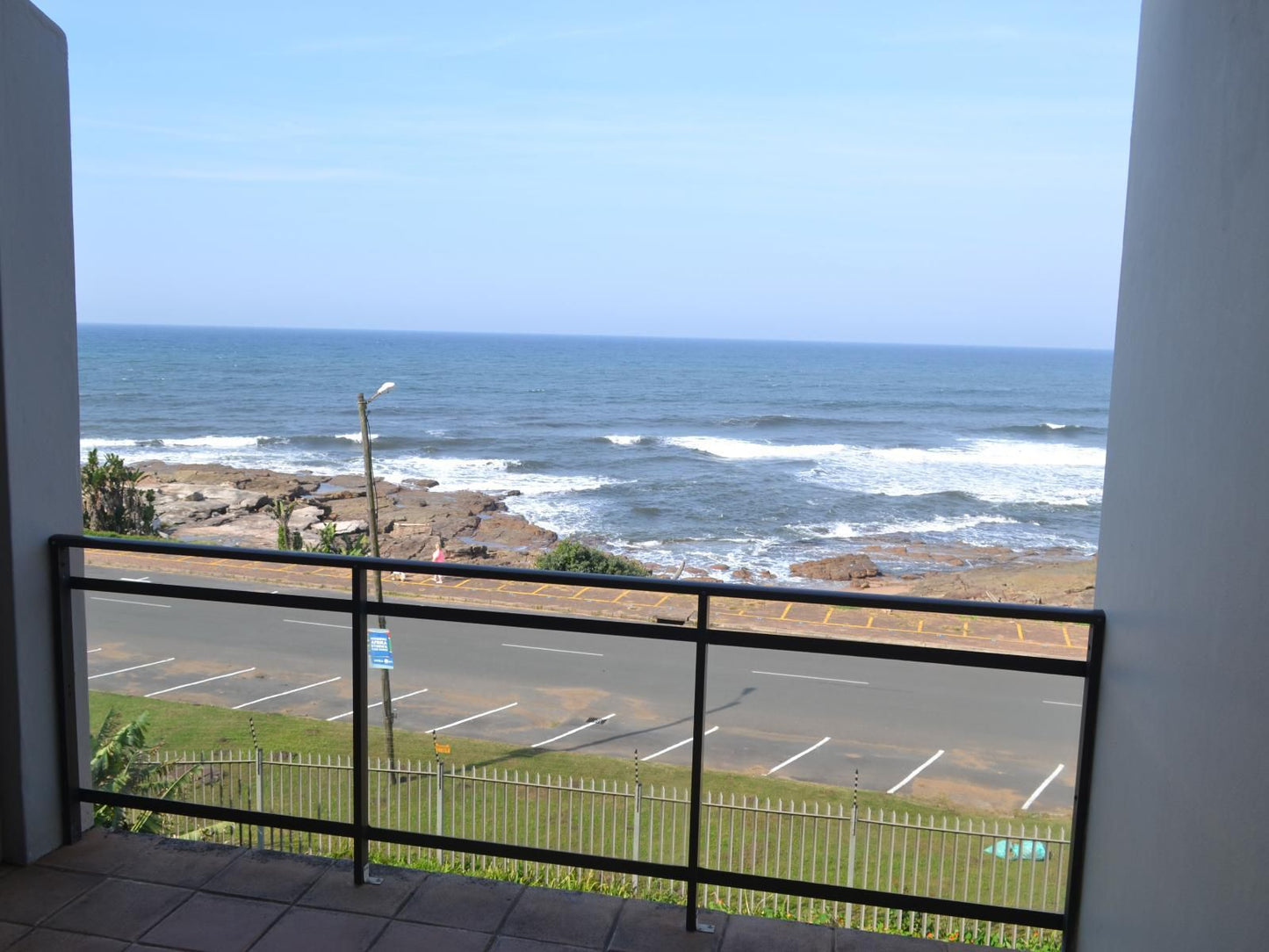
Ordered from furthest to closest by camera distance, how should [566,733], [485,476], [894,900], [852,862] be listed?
[485,476]
[566,733]
[852,862]
[894,900]

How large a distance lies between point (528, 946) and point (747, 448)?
42504 mm

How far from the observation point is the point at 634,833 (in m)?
4.81

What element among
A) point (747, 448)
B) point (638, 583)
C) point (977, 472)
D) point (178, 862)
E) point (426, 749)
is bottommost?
point (977, 472)

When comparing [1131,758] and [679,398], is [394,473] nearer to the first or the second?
[679,398]

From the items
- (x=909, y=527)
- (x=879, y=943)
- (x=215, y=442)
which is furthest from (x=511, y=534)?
(x=879, y=943)

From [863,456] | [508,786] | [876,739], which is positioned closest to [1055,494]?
[863,456]

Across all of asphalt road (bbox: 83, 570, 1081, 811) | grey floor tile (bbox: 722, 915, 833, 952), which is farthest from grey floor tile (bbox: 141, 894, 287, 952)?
asphalt road (bbox: 83, 570, 1081, 811)

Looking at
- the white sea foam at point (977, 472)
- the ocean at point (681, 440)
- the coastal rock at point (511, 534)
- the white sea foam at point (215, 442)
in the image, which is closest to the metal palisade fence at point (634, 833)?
the ocean at point (681, 440)

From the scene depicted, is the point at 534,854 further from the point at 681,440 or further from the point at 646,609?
the point at 681,440

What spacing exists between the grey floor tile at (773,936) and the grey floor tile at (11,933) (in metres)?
1.86

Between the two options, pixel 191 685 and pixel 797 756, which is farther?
pixel 191 685

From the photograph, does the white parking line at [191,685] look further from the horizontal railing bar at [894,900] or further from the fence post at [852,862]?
the horizontal railing bar at [894,900]

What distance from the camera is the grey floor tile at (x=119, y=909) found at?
2.58m

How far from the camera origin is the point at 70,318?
3.01m
